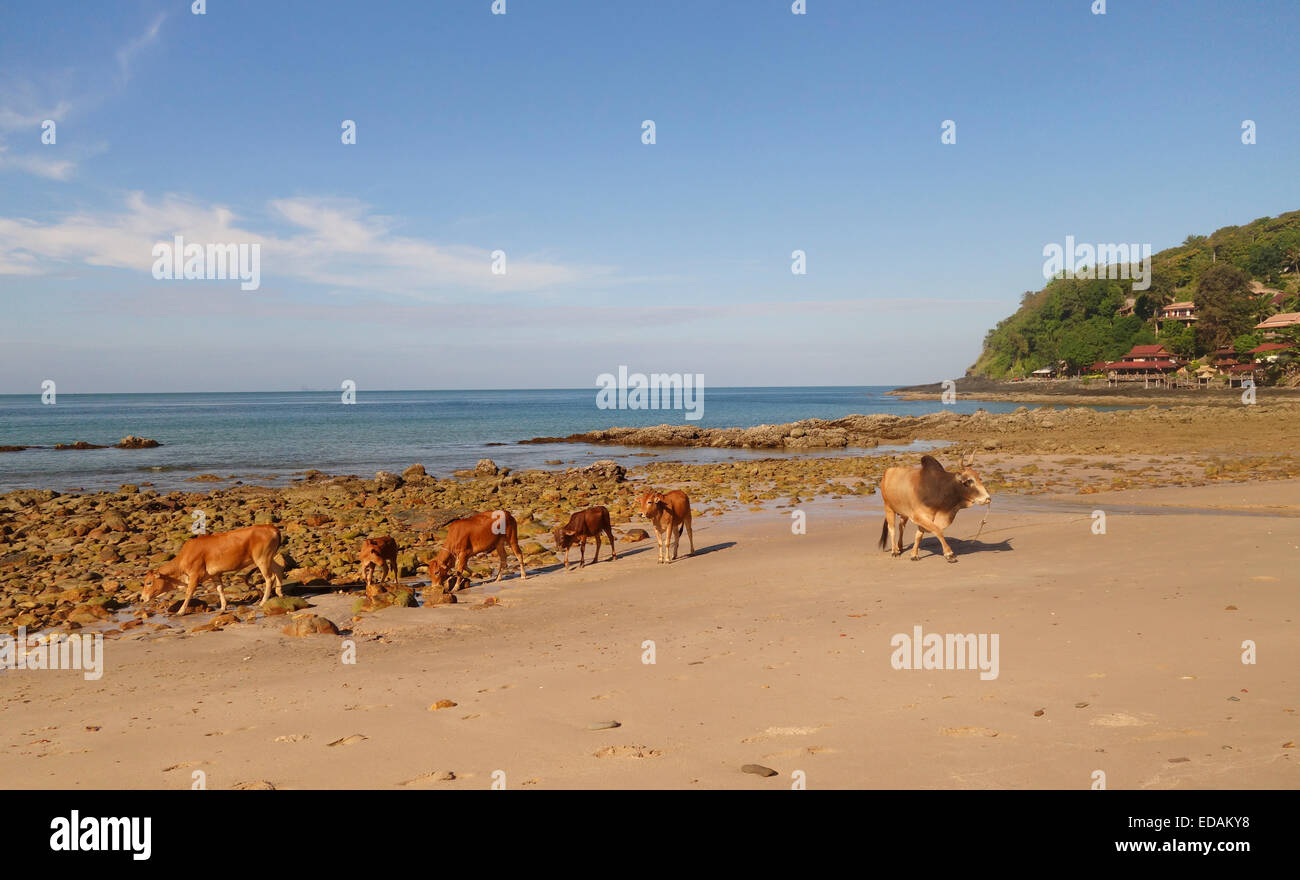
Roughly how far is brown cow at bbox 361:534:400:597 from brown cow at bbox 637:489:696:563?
4.38 metres

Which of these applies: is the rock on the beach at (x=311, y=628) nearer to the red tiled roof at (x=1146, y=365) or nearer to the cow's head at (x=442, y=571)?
the cow's head at (x=442, y=571)

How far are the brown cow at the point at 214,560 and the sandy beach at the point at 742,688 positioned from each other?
1095mm

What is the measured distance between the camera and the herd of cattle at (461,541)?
37.9ft

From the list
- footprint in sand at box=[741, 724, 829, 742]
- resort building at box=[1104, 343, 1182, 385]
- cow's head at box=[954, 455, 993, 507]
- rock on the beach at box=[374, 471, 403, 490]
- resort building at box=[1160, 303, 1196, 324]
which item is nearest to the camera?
footprint in sand at box=[741, 724, 829, 742]

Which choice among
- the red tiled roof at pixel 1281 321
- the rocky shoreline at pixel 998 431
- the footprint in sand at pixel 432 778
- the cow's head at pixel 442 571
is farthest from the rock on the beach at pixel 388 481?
the red tiled roof at pixel 1281 321

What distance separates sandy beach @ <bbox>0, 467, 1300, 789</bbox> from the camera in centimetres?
516

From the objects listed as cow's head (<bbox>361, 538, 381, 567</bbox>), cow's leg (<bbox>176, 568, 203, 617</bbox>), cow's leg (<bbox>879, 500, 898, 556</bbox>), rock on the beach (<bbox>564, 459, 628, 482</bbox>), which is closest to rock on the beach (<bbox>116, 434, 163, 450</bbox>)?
rock on the beach (<bbox>564, 459, 628, 482</bbox>)

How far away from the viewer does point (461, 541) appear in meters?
12.7

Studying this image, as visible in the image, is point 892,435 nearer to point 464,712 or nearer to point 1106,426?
point 1106,426

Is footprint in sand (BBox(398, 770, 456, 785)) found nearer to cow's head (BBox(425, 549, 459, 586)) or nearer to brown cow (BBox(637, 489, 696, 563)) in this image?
cow's head (BBox(425, 549, 459, 586))

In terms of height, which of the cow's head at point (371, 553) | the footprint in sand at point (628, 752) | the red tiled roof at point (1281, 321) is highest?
the red tiled roof at point (1281, 321)
